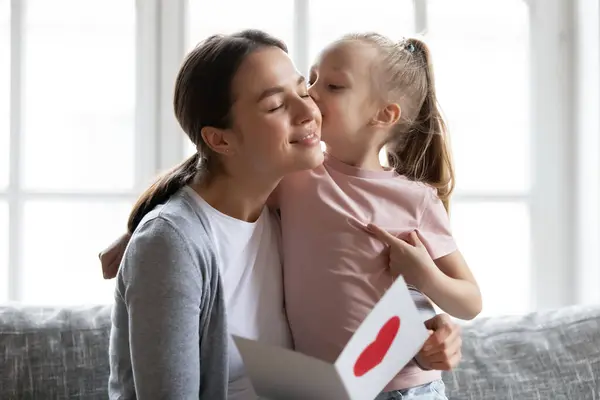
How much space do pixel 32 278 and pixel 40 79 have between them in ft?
1.88

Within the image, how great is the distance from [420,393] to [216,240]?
0.47 metres

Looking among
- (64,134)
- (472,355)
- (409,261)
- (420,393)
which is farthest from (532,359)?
(64,134)

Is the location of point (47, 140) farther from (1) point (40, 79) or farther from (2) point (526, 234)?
(2) point (526, 234)

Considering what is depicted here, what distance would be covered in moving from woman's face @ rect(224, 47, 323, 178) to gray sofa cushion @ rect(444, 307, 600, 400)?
2.42 ft

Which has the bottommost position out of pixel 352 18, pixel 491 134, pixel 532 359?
pixel 532 359

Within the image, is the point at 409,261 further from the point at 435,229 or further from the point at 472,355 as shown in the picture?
the point at 472,355

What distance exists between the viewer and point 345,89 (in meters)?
1.60

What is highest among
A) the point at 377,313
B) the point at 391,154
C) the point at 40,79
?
the point at 40,79

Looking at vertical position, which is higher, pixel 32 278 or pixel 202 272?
pixel 202 272

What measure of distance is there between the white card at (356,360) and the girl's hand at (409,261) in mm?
150

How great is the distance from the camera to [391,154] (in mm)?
1743

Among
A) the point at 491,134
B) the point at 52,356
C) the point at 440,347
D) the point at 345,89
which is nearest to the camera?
the point at 440,347

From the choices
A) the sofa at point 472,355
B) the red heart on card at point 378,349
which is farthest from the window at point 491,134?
the red heart on card at point 378,349

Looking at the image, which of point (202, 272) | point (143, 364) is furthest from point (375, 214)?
point (143, 364)
